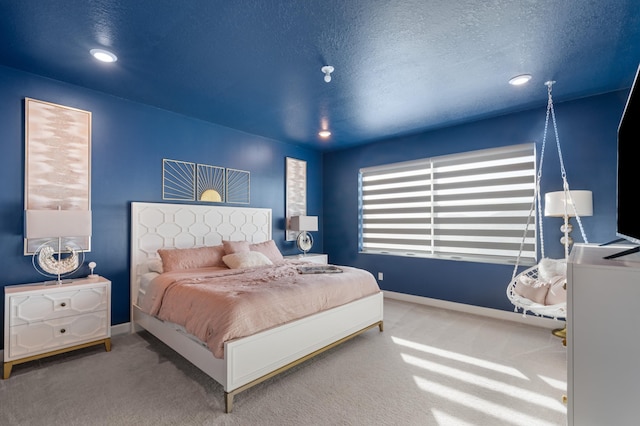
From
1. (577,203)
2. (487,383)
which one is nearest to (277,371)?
(487,383)

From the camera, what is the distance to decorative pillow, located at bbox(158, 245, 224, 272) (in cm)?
336

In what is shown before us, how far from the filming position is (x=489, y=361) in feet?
8.89

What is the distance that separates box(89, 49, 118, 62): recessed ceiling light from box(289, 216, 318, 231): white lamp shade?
10.6 ft

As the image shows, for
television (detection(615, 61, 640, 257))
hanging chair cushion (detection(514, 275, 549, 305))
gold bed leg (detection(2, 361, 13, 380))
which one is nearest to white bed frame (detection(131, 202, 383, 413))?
gold bed leg (detection(2, 361, 13, 380))

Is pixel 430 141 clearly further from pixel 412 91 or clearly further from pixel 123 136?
pixel 123 136

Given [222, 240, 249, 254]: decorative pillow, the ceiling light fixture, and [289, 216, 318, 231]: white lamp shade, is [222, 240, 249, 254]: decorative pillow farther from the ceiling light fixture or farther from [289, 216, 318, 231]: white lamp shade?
the ceiling light fixture

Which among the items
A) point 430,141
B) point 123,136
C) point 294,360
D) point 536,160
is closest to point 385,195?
point 430,141

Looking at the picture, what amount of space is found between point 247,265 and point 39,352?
1.95m

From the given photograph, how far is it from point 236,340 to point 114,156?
2.74 meters

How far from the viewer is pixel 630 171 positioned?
150cm

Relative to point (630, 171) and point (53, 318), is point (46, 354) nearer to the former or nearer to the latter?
point (53, 318)

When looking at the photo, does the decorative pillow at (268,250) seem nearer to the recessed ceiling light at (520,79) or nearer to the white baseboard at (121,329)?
the white baseboard at (121,329)

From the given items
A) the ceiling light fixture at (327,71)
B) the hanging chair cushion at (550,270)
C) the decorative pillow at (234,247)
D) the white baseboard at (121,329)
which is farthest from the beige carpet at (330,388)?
the ceiling light fixture at (327,71)

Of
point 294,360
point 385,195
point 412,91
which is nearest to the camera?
point 294,360
